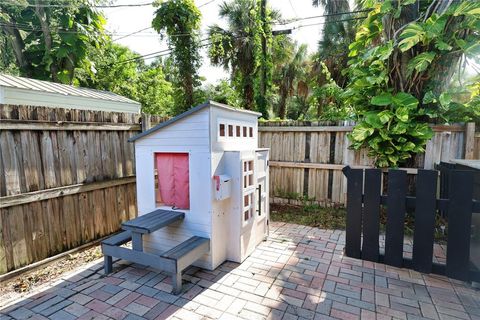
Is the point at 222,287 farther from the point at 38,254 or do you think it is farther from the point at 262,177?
the point at 38,254

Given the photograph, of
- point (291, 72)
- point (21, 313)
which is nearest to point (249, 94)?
point (291, 72)

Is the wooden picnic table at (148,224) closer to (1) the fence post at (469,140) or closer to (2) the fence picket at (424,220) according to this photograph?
(2) the fence picket at (424,220)

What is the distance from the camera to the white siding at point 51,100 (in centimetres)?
516

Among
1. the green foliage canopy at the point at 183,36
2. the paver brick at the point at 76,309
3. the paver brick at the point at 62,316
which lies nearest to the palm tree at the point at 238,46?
the green foliage canopy at the point at 183,36

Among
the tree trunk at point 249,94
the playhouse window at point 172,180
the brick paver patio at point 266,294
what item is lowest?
the brick paver patio at point 266,294

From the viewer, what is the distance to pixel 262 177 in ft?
11.8

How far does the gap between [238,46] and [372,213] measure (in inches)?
352

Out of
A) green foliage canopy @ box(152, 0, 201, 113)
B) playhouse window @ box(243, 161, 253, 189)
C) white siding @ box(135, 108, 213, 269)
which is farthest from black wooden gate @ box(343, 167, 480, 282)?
green foliage canopy @ box(152, 0, 201, 113)

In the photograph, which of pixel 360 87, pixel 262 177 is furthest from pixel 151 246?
pixel 360 87

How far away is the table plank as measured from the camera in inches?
102

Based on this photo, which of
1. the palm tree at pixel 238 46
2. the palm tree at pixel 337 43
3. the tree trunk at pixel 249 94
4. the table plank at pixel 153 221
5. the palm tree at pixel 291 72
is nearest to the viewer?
the table plank at pixel 153 221

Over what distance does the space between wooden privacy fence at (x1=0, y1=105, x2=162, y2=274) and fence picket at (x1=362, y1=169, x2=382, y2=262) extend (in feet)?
11.6

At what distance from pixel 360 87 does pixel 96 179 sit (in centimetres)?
458

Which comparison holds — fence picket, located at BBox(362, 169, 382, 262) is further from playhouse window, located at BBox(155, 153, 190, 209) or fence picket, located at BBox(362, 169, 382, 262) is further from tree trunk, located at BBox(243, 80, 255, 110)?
tree trunk, located at BBox(243, 80, 255, 110)
